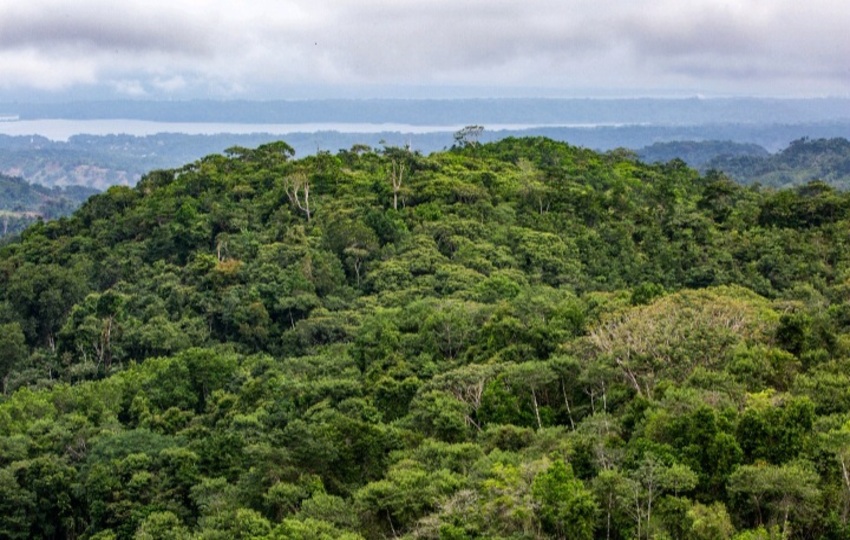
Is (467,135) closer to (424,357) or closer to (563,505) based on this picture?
(424,357)

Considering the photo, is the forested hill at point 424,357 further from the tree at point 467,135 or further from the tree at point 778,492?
the tree at point 467,135

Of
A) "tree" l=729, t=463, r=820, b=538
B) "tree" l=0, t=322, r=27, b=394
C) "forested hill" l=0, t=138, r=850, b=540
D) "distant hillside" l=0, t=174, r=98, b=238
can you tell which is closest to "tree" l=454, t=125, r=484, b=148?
"forested hill" l=0, t=138, r=850, b=540

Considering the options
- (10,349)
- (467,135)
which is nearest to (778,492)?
(10,349)

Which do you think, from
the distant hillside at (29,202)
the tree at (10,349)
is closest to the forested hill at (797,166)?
the distant hillside at (29,202)

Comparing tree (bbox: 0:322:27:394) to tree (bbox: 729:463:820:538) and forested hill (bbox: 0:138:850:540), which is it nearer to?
forested hill (bbox: 0:138:850:540)

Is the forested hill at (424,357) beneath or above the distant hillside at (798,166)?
beneath

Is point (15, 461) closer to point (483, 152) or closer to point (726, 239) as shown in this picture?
point (726, 239)
